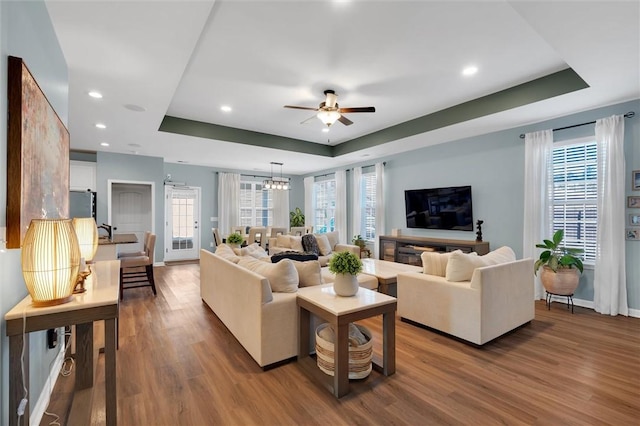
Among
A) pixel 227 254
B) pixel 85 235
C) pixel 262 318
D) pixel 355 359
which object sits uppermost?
pixel 85 235

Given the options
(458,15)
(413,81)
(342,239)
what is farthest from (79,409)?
(342,239)

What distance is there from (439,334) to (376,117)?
356cm

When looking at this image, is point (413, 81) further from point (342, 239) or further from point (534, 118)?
point (342, 239)

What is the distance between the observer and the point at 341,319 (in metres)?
2.12

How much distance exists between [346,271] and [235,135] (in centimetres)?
415

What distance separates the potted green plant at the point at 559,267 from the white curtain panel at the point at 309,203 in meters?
6.37

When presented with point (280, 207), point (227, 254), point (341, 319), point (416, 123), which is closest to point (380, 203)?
point (416, 123)

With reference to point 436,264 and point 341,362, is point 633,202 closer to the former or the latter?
point 436,264

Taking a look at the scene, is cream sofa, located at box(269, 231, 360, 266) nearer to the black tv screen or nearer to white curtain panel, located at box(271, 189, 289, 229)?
the black tv screen

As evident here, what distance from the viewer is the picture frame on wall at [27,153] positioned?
1.46 meters

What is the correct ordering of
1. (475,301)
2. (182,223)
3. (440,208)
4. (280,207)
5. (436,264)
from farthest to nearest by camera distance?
(280,207) < (182,223) < (440,208) < (436,264) < (475,301)

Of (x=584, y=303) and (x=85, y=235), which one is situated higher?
(x=85, y=235)

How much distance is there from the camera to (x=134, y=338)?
123 inches

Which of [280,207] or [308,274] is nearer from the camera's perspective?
[308,274]
